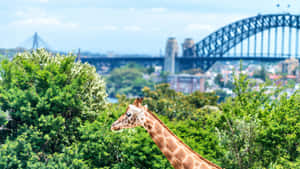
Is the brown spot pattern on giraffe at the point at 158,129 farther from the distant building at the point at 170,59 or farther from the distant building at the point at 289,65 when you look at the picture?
the distant building at the point at 170,59

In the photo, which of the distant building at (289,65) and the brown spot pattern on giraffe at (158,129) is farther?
the distant building at (289,65)

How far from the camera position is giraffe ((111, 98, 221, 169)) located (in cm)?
975

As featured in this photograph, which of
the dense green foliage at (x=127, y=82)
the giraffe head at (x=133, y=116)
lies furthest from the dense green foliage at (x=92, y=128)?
the dense green foliage at (x=127, y=82)

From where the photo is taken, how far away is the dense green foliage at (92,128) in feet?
50.9

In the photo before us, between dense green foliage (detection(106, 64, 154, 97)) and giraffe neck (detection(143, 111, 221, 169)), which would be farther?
dense green foliage (detection(106, 64, 154, 97))

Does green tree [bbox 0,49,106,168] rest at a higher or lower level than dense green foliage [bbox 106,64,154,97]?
higher

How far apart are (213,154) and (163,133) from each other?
8.12 metres

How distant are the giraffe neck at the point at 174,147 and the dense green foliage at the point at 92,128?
214 inches

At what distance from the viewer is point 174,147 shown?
10117 millimetres

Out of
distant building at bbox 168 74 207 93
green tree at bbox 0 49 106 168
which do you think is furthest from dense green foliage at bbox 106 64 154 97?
green tree at bbox 0 49 106 168

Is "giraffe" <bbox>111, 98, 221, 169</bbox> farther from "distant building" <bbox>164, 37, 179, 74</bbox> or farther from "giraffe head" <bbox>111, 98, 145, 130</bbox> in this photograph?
"distant building" <bbox>164, 37, 179, 74</bbox>

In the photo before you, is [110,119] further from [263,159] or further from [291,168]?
[291,168]

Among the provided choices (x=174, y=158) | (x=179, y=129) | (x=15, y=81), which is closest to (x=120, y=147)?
(x=179, y=129)

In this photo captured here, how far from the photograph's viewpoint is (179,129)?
2067 centimetres
